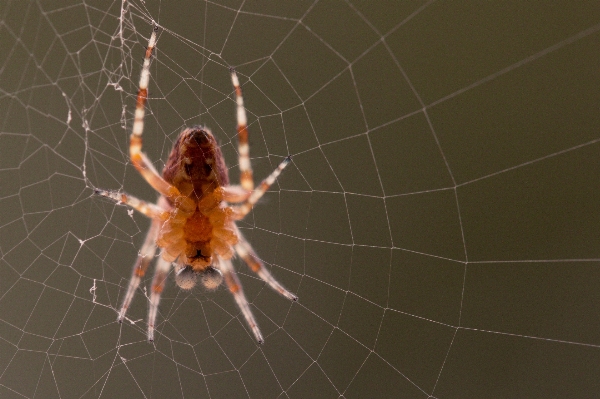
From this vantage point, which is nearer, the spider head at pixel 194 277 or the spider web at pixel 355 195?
the spider head at pixel 194 277

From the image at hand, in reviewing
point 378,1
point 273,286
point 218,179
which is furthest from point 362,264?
point 218,179

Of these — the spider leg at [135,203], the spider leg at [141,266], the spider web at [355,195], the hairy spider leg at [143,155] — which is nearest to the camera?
the spider leg at [135,203]

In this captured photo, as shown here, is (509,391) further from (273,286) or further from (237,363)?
(273,286)

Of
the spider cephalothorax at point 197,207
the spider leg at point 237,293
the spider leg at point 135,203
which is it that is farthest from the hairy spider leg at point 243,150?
the spider leg at point 237,293

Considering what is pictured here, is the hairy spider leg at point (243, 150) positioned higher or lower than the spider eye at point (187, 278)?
higher

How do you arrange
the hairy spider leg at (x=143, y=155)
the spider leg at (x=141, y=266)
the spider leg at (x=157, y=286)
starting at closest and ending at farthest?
the hairy spider leg at (x=143, y=155)
the spider leg at (x=141, y=266)
the spider leg at (x=157, y=286)

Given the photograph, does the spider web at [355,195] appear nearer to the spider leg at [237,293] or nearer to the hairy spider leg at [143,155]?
the spider leg at [237,293]

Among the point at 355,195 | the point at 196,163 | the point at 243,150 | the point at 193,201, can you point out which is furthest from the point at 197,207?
the point at 355,195
